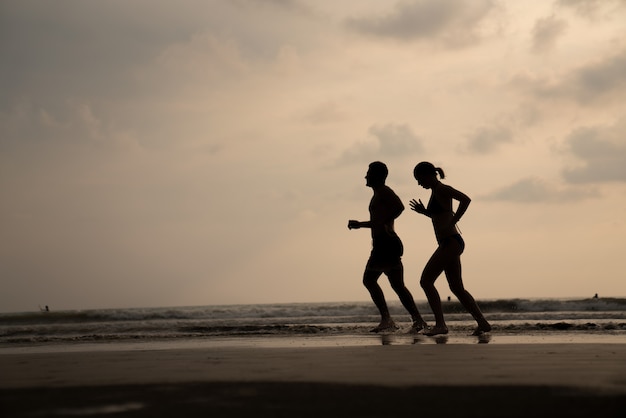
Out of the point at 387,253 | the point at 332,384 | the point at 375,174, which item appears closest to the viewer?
the point at 332,384

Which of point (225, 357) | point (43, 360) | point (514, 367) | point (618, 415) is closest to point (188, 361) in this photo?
point (225, 357)

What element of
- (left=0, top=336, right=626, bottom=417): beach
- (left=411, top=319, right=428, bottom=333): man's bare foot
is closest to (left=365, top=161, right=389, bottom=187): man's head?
(left=411, top=319, right=428, bottom=333): man's bare foot

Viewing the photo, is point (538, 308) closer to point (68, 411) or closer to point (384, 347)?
point (384, 347)

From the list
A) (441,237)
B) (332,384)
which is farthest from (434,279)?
(332,384)

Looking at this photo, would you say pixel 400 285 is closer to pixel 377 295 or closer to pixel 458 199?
pixel 377 295

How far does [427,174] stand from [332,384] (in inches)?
210

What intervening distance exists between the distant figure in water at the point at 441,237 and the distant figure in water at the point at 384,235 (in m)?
0.85

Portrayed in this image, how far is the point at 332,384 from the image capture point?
4.31 m

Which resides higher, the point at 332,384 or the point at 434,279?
the point at 434,279

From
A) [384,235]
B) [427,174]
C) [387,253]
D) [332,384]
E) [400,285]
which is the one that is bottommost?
[332,384]

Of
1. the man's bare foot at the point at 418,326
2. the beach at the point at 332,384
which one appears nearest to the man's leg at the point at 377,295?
the man's bare foot at the point at 418,326

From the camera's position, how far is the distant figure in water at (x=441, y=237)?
9258 mm

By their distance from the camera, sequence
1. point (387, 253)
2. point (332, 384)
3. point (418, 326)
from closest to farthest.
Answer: point (332, 384) → point (418, 326) → point (387, 253)

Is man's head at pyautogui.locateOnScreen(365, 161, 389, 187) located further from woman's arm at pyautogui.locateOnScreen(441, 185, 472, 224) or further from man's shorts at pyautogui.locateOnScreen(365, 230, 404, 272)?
woman's arm at pyautogui.locateOnScreen(441, 185, 472, 224)
